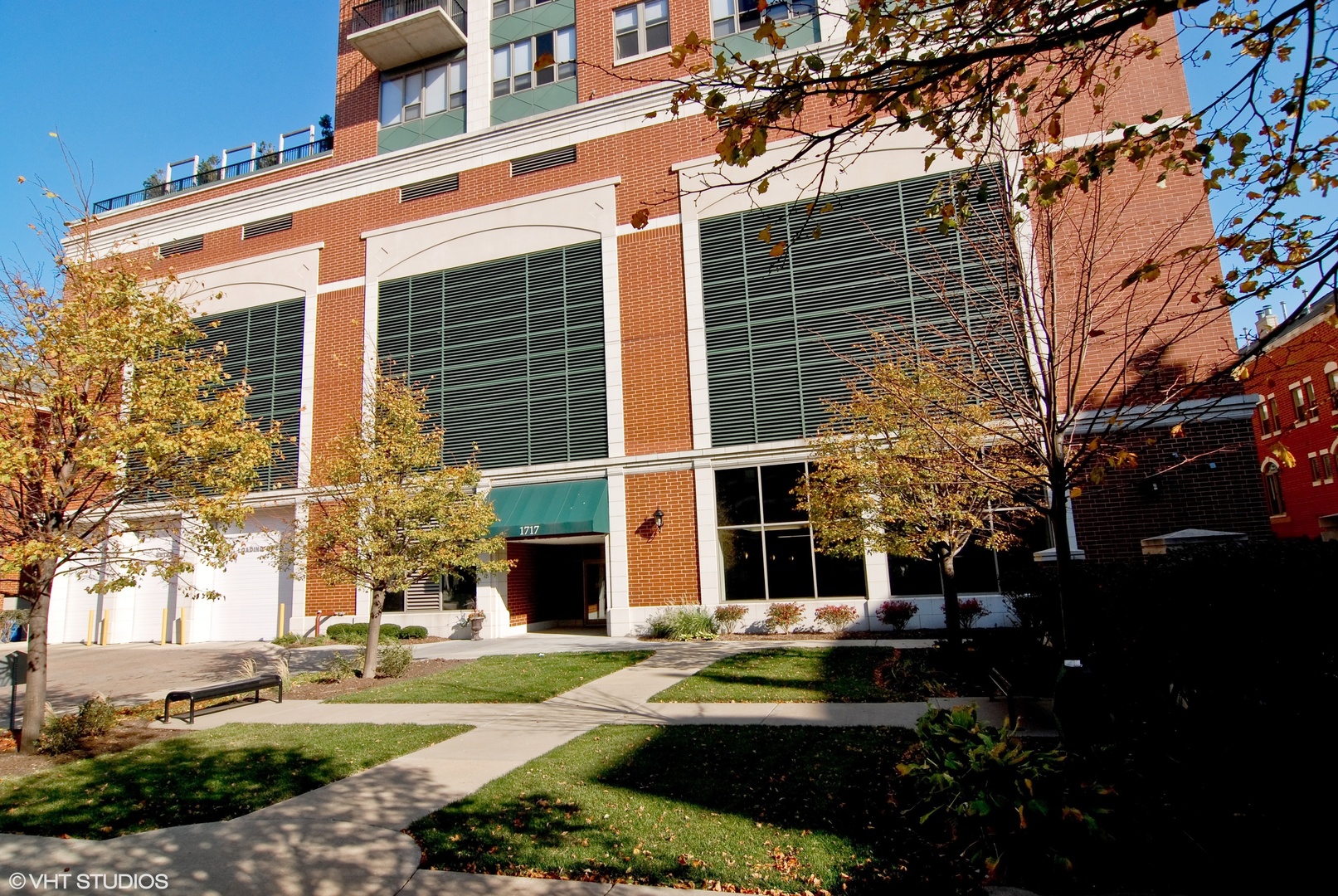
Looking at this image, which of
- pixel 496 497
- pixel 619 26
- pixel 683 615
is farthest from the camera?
pixel 619 26

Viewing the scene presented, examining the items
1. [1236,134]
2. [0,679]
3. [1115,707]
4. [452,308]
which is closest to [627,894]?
[1115,707]

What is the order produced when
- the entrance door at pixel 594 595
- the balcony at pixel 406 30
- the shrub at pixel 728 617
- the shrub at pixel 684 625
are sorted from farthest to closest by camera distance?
the entrance door at pixel 594 595 → the balcony at pixel 406 30 → the shrub at pixel 728 617 → the shrub at pixel 684 625

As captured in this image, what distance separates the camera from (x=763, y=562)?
19.8 metres

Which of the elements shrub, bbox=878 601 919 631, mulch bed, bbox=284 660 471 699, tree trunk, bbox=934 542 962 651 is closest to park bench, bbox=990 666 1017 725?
tree trunk, bbox=934 542 962 651

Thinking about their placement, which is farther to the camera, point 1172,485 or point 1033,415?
point 1172,485

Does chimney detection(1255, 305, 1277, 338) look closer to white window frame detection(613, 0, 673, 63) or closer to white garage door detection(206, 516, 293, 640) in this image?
white window frame detection(613, 0, 673, 63)

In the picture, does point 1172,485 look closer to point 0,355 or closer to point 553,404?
point 553,404

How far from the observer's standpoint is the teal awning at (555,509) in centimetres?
2056

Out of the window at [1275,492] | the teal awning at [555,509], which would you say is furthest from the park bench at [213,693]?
the window at [1275,492]

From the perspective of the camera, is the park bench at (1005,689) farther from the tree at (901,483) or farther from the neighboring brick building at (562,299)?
the neighboring brick building at (562,299)

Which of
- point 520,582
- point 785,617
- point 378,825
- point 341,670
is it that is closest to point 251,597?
point 520,582

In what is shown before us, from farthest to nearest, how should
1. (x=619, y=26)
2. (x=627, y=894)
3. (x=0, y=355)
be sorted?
(x=619, y=26), (x=0, y=355), (x=627, y=894)

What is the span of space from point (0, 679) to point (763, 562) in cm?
1503

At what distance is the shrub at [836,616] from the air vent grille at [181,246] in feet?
85.1
